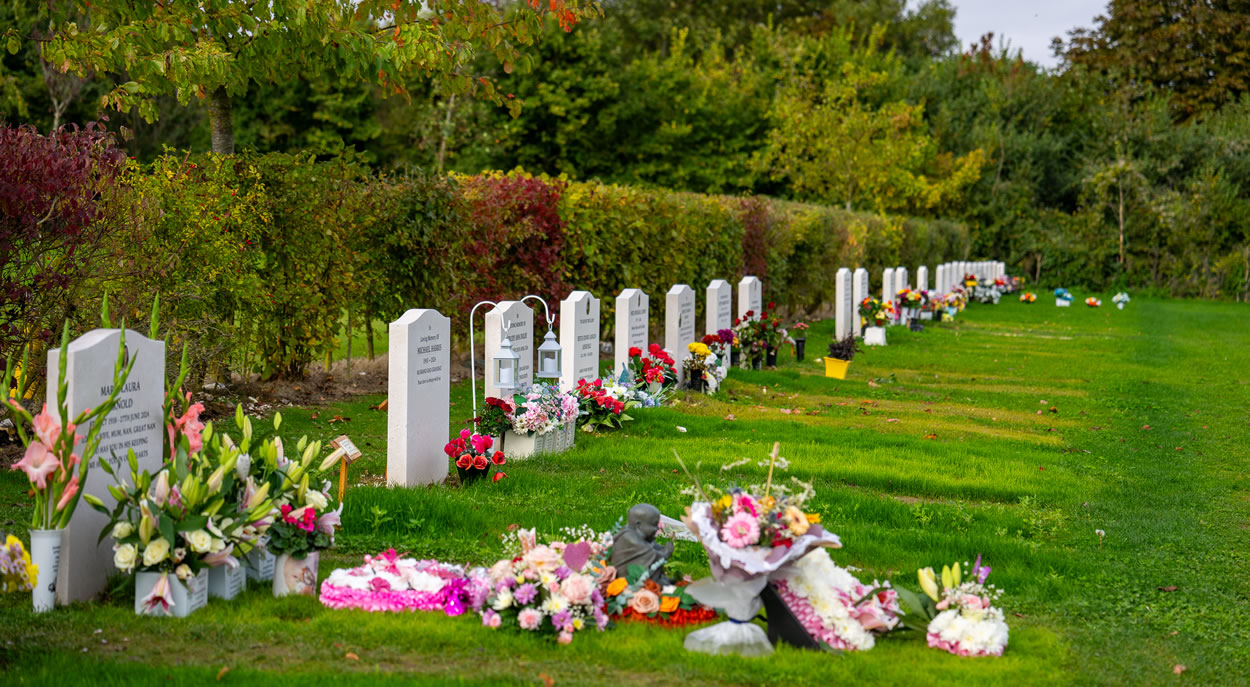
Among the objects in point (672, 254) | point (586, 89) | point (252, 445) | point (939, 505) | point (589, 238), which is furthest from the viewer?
point (586, 89)

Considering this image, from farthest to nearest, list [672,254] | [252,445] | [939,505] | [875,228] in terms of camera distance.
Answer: [875,228] < [672,254] < [939,505] < [252,445]

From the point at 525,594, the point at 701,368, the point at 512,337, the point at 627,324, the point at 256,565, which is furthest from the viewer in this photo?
the point at 701,368

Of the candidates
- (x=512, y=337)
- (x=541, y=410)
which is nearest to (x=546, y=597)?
(x=541, y=410)

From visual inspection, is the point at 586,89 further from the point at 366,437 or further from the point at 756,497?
the point at 756,497

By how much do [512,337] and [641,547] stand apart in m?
4.60

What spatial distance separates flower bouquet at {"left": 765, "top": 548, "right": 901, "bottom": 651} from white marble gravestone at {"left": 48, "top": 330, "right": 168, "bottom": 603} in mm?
3062

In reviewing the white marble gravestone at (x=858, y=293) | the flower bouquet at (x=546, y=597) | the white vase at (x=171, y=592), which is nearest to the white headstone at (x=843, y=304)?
the white marble gravestone at (x=858, y=293)

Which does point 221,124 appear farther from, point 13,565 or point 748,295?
point 13,565

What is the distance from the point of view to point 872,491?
859 cm

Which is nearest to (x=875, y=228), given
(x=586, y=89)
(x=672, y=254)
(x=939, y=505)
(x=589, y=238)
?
(x=586, y=89)

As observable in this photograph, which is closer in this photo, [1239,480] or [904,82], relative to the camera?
[1239,480]

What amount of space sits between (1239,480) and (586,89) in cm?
2803

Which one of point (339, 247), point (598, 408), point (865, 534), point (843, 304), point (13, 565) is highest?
point (339, 247)

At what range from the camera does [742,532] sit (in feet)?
15.9
